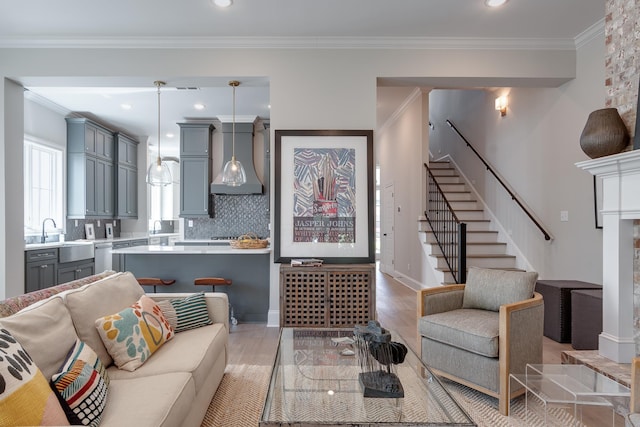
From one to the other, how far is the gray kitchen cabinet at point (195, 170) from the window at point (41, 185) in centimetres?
192

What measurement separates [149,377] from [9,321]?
0.64 meters

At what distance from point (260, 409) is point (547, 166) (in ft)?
14.3

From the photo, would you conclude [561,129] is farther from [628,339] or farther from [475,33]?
[628,339]

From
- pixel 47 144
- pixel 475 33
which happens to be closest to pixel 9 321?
pixel 475 33

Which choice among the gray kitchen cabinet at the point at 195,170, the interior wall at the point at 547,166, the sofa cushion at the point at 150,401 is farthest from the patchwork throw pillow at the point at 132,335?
the gray kitchen cabinet at the point at 195,170

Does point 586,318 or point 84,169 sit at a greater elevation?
point 84,169

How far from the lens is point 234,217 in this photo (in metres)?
7.42

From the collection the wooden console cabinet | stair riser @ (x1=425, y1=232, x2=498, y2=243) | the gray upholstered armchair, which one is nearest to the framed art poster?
the wooden console cabinet

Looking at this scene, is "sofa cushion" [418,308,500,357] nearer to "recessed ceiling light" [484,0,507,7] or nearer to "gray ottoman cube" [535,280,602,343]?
"gray ottoman cube" [535,280,602,343]

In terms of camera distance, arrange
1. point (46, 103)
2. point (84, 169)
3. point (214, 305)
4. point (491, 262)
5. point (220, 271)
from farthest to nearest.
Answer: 1. point (84, 169)
2. point (46, 103)
3. point (491, 262)
4. point (220, 271)
5. point (214, 305)

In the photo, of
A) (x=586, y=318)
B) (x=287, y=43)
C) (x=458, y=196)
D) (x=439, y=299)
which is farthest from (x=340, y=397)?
(x=458, y=196)

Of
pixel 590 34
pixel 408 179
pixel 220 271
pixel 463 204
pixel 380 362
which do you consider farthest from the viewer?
pixel 408 179

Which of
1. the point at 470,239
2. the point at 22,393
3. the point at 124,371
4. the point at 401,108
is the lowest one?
the point at 124,371

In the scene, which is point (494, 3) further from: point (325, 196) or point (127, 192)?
point (127, 192)
